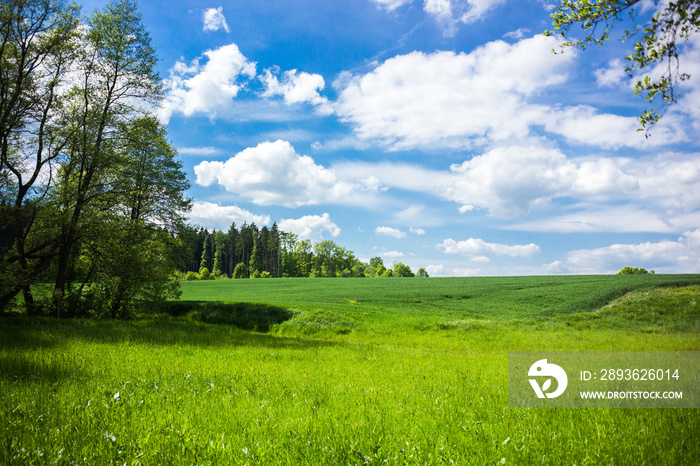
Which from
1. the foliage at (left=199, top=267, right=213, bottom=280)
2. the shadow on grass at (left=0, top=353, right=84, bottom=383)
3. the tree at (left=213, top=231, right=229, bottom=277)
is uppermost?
the tree at (left=213, top=231, right=229, bottom=277)

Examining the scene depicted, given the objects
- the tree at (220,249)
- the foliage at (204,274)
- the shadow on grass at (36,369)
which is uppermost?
the tree at (220,249)

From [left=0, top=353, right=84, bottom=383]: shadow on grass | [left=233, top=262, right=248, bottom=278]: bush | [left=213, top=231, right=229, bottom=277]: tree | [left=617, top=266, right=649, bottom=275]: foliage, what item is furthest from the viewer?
[left=213, top=231, right=229, bottom=277]: tree

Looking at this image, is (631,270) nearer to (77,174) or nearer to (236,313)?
(236,313)

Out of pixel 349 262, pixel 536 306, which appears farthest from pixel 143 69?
pixel 349 262

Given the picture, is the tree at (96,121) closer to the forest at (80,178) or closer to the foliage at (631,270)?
the forest at (80,178)

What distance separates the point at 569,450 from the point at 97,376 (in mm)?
9232

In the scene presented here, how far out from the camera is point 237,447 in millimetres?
4820

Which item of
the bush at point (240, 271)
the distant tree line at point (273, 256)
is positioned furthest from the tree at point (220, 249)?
the bush at point (240, 271)

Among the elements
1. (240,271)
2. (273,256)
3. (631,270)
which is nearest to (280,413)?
(631,270)
